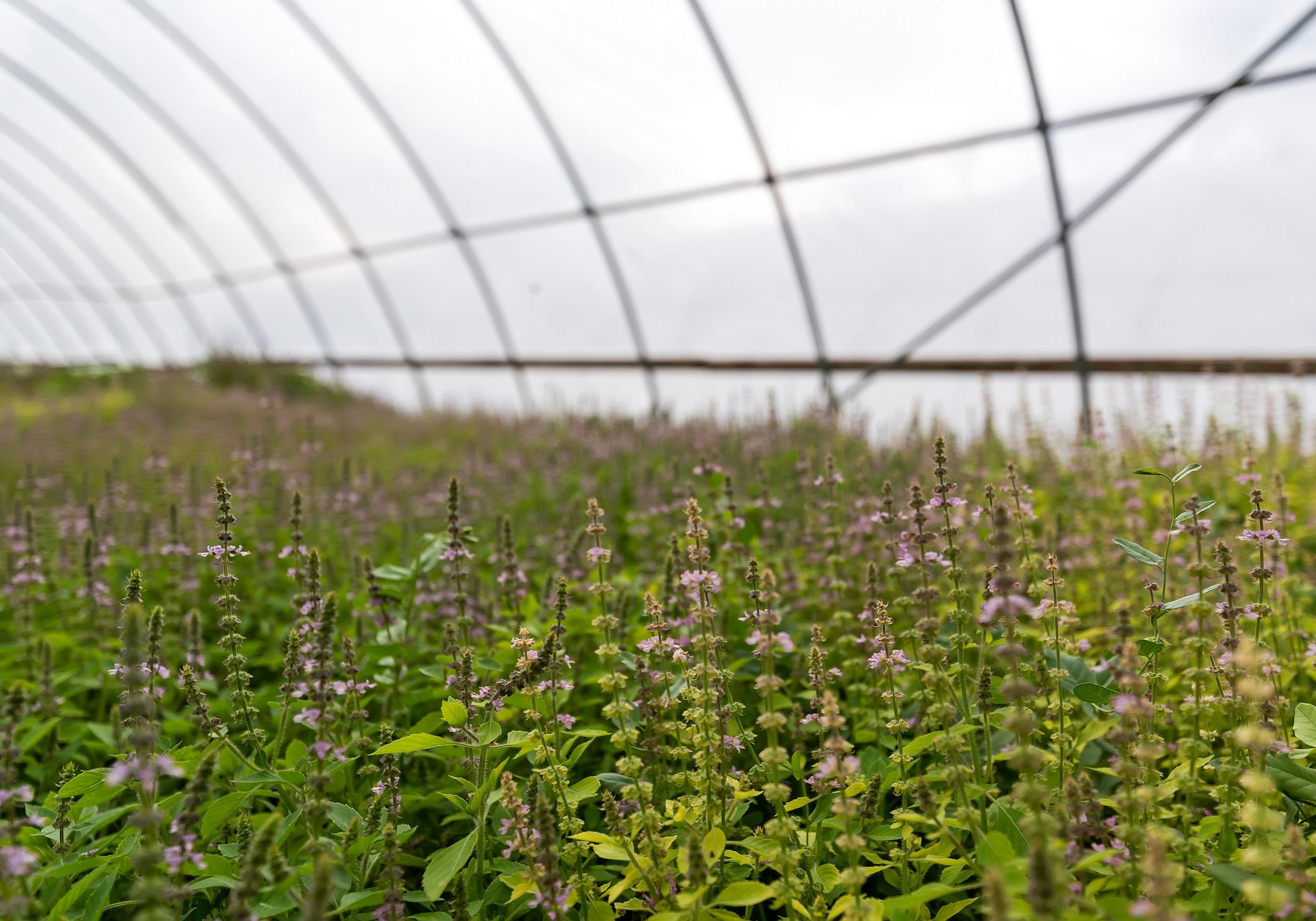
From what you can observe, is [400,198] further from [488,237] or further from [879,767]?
[879,767]

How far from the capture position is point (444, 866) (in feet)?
5.30

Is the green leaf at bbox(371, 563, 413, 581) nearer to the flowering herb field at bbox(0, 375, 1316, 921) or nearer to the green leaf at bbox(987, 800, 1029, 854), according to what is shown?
the flowering herb field at bbox(0, 375, 1316, 921)

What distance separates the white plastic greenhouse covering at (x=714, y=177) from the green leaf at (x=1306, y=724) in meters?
4.99

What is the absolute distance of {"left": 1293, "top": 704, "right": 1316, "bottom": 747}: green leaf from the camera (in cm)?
184

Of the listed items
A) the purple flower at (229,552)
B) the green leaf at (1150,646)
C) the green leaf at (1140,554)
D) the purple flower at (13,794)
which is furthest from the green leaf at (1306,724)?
the purple flower at (13,794)

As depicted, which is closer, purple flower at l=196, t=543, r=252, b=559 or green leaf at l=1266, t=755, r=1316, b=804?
green leaf at l=1266, t=755, r=1316, b=804

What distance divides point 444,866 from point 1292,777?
1793 mm

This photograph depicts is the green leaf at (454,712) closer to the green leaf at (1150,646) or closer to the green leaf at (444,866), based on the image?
the green leaf at (444,866)

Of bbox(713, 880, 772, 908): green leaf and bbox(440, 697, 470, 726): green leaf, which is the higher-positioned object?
bbox(440, 697, 470, 726): green leaf

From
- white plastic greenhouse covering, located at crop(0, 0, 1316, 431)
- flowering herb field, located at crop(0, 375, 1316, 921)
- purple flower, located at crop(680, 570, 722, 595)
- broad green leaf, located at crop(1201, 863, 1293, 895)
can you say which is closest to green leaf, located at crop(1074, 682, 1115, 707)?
flowering herb field, located at crop(0, 375, 1316, 921)

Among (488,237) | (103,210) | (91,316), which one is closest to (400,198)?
(488,237)

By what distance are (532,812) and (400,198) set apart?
1235 cm

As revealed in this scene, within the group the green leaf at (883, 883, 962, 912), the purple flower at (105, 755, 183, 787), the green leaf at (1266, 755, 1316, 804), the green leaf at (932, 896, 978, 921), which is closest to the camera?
the purple flower at (105, 755, 183, 787)

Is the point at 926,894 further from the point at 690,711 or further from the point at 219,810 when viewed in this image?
the point at 219,810
